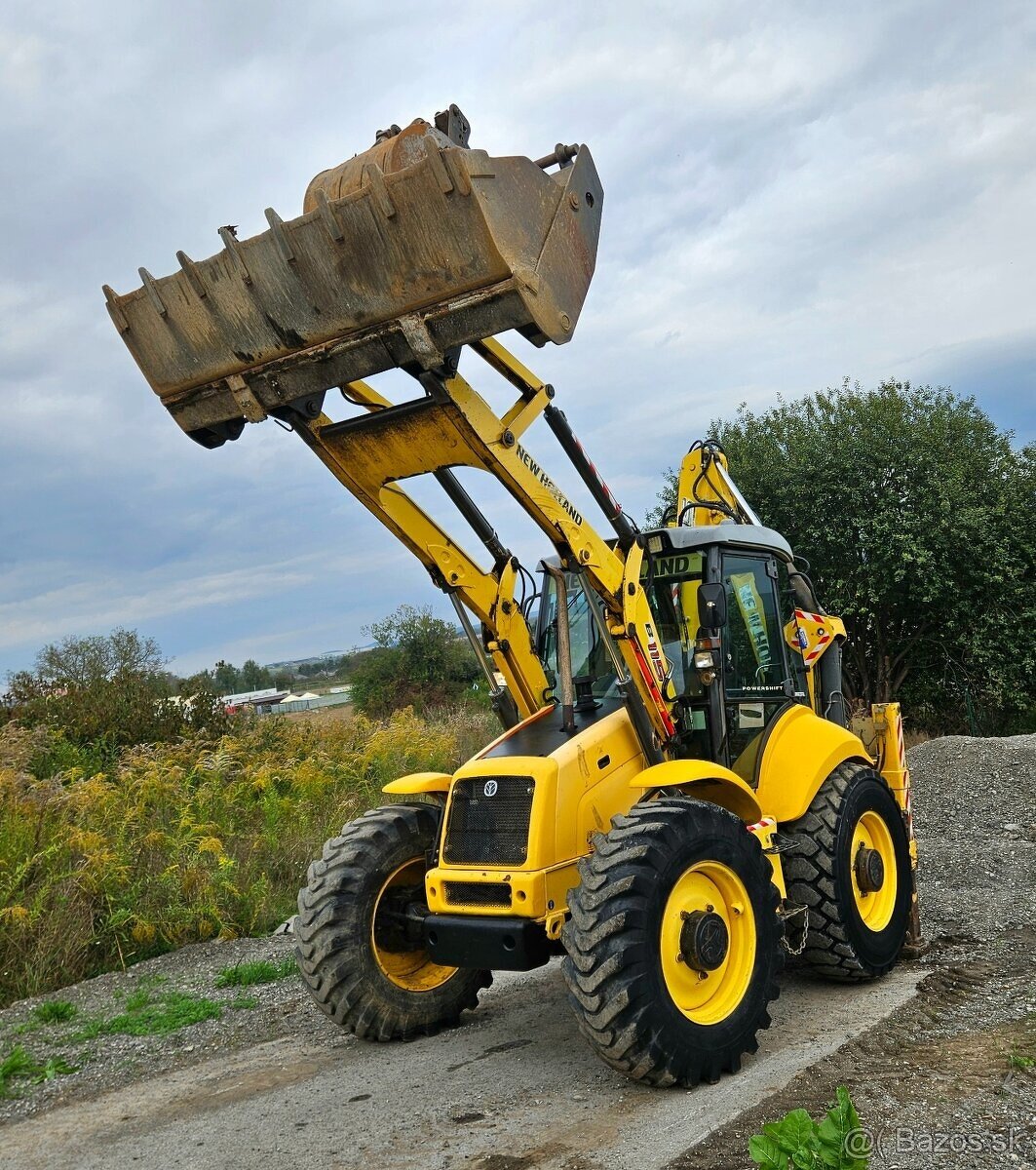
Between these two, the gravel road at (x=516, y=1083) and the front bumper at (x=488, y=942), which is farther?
the front bumper at (x=488, y=942)

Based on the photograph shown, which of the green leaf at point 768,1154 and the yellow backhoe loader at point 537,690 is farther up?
the yellow backhoe loader at point 537,690

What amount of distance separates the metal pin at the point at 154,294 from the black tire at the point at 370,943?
3.01 metres

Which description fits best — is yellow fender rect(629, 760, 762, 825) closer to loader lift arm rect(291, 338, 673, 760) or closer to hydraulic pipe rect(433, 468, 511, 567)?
loader lift arm rect(291, 338, 673, 760)

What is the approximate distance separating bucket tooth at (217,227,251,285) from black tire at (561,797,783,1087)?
3.10 meters

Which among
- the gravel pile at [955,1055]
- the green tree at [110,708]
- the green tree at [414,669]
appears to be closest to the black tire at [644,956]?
the gravel pile at [955,1055]

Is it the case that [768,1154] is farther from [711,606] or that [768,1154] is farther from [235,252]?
[235,252]

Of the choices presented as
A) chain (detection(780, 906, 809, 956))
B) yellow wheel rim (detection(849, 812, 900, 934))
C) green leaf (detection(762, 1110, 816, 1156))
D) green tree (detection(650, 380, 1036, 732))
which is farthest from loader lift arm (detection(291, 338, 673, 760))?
green tree (detection(650, 380, 1036, 732))

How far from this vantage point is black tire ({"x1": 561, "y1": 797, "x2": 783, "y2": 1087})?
4727mm

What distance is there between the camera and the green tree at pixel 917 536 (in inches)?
793

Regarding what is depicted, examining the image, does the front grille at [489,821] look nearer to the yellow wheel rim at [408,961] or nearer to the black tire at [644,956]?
the black tire at [644,956]

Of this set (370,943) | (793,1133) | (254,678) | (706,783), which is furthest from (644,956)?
(254,678)

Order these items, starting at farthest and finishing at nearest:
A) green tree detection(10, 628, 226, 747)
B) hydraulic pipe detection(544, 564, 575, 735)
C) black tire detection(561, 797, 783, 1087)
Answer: green tree detection(10, 628, 226, 747) < hydraulic pipe detection(544, 564, 575, 735) < black tire detection(561, 797, 783, 1087)

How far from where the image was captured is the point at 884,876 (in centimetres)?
683

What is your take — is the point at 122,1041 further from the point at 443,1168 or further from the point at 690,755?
the point at 690,755
